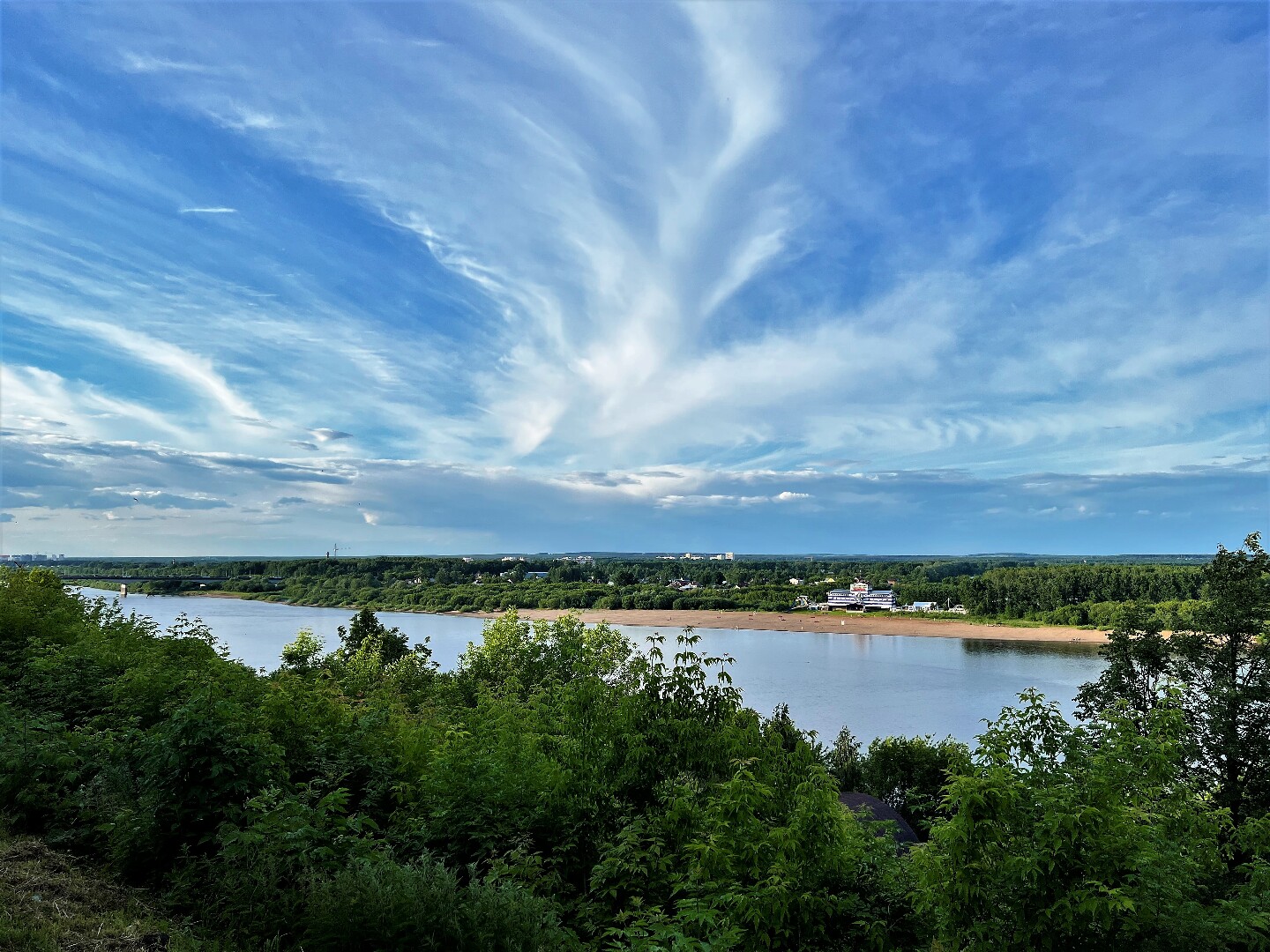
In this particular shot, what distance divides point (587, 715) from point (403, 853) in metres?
2.52

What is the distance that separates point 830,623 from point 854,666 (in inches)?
1164

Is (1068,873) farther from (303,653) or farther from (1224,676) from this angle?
(303,653)

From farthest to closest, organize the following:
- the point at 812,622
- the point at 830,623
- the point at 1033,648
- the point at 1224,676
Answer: the point at 812,622
the point at 830,623
the point at 1033,648
the point at 1224,676

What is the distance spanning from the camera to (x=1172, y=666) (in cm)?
1489

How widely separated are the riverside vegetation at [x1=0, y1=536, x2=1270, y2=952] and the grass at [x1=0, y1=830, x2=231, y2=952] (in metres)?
0.06

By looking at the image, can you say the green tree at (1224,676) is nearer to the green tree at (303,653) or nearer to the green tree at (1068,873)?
the green tree at (1068,873)

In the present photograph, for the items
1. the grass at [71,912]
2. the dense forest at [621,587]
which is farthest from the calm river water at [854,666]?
the grass at [71,912]

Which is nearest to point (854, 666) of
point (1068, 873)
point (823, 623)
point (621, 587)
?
point (823, 623)

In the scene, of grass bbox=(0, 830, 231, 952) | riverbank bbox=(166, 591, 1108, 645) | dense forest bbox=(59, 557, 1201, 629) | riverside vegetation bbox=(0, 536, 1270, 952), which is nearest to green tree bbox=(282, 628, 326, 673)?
riverside vegetation bbox=(0, 536, 1270, 952)

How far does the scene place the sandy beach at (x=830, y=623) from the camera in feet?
215

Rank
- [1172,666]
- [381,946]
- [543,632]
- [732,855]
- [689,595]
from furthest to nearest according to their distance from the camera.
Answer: [689,595]
[543,632]
[1172,666]
[732,855]
[381,946]

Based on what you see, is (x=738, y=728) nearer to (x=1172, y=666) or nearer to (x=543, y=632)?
(x=1172, y=666)

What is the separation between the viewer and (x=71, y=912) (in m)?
4.05

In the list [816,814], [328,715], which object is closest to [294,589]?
[328,715]
